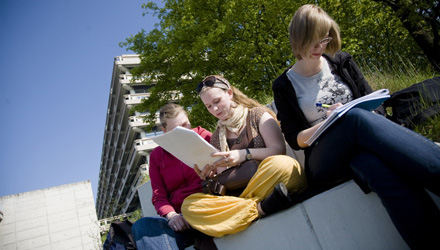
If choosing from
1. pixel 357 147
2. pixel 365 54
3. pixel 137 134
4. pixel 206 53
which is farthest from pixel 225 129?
pixel 137 134

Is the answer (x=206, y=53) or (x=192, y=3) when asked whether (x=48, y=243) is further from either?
(x=192, y=3)

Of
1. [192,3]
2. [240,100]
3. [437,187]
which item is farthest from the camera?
[192,3]

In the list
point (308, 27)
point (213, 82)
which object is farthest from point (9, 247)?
point (308, 27)

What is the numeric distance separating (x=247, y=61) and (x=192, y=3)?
3.05 m

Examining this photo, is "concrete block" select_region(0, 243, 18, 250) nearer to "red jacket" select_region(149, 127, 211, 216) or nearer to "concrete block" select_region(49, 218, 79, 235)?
"concrete block" select_region(49, 218, 79, 235)

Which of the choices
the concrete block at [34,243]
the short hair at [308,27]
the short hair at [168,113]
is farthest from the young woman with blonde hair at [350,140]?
→ the concrete block at [34,243]

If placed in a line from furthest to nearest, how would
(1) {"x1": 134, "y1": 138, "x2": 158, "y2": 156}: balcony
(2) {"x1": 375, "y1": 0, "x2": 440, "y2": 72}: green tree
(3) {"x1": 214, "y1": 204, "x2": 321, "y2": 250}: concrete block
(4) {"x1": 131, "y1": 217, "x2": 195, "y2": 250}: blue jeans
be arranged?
(1) {"x1": 134, "y1": 138, "x2": 158, "y2": 156}: balcony
(2) {"x1": 375, "y1": 0, "x2": 440, "y2": 72}: green tree
(4) {"x1": 131, "y1": 217, "x2": 195, "y2": 250}: blue jeans
(3) {"x1": 214, "y1": 204, "x2": 321, "y2": 250}: concrete block

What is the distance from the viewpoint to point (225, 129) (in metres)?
2.35

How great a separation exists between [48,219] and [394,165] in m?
17.8

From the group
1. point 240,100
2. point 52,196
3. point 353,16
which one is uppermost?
point 353,16

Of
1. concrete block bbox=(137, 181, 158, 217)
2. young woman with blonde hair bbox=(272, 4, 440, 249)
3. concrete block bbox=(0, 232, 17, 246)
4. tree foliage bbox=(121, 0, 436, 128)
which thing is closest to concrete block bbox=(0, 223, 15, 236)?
concrete block bbox=(0, 232, 17, 246)

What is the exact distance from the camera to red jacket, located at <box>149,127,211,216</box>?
255 cm

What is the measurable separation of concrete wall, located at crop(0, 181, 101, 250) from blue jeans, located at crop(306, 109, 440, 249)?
1548 centimetres

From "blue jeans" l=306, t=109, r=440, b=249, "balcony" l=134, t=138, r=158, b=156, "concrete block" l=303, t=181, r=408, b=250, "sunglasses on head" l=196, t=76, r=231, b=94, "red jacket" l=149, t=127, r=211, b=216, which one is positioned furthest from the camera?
"balcony" l=134, t=138, r=158, b=156
